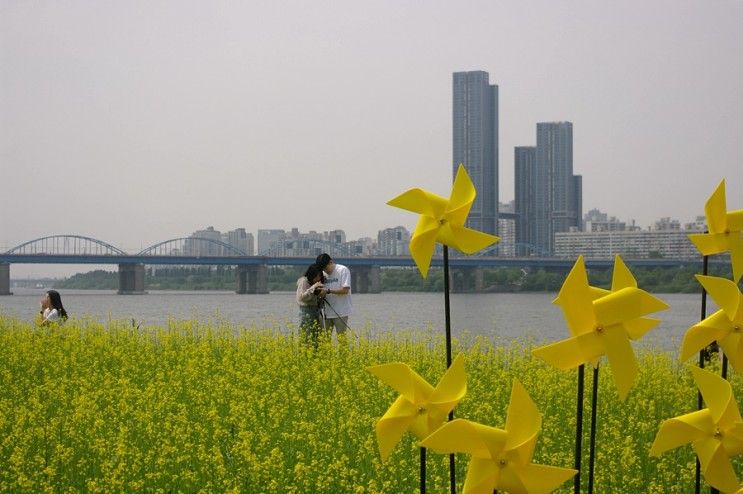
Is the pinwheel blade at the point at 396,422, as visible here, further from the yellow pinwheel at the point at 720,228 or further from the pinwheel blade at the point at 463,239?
the yellow pinwheel at the point at 720,228

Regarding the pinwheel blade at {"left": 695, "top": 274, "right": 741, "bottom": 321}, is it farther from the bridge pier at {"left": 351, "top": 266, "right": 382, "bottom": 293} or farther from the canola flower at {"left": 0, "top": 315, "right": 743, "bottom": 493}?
the bridge pier at {"left": 351, "top": 266, "right": 382, "bottom": 293}

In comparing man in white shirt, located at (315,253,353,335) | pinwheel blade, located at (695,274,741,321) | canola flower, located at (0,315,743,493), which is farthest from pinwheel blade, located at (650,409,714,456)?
man in white shirt, located at (315,253,353,335)

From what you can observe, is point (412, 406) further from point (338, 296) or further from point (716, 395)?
point (338, 296)

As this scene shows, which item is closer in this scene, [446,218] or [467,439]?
[467,439]

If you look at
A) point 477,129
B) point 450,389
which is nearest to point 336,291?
point 450,389

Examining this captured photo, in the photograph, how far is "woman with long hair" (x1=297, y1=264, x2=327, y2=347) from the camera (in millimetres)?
11195

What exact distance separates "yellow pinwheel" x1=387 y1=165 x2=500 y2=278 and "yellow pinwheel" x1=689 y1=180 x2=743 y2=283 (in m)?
0.83

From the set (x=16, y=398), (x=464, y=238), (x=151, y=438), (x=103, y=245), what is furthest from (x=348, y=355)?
(x=103, y=245)

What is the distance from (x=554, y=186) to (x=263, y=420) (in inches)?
4121

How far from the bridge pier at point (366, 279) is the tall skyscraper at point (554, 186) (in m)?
33.3

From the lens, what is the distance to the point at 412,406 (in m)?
2.47

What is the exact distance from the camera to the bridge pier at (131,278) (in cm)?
6391

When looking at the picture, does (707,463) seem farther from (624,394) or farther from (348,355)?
(348,355)

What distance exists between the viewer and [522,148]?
388ft
